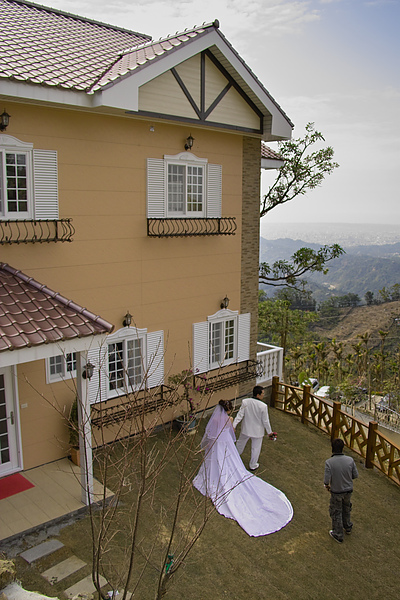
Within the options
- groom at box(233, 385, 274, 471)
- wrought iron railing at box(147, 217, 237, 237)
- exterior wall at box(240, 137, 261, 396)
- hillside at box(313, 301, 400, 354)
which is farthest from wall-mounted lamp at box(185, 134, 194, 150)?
hillside at box(313, 301, 400, 354)

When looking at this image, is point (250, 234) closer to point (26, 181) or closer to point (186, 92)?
point (186, 92)

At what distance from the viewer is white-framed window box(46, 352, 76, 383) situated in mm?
9766

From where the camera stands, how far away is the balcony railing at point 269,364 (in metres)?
14.9

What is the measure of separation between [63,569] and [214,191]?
8.64m

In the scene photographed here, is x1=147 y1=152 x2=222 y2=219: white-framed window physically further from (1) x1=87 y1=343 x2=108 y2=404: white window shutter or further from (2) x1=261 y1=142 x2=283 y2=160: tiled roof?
(1) x1=87 y1=343 x2=108 y2=404: white window shutter

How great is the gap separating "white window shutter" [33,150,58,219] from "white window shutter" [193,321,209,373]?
469cm

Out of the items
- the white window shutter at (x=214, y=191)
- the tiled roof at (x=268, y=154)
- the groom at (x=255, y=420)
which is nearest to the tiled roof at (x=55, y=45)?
the white window shutter at (x=214, y=191)

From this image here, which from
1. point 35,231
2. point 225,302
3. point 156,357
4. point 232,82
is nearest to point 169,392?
point 156,357

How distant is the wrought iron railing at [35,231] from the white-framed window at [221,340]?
4257mm

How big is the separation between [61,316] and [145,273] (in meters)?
3.48

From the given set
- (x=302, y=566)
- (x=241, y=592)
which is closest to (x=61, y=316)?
(x=241, y=592)

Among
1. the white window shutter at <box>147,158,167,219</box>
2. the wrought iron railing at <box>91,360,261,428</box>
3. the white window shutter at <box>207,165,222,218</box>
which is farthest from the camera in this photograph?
the white window shutter at <box>207,165,222,218</box>

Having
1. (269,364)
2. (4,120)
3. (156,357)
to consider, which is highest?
(4,120)

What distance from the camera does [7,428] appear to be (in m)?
9.35
